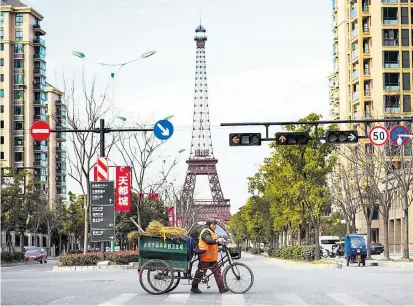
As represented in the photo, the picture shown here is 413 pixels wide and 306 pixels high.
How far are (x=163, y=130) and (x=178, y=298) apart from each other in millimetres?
11020

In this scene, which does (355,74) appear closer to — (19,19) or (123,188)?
(123,188)

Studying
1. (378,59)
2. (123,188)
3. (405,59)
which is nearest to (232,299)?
(123,188)

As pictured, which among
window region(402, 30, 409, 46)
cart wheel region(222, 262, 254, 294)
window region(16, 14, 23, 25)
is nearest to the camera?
cart wheel region(222, 262, 254, 294)

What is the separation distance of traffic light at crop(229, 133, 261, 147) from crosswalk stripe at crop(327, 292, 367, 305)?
11422 millimetres

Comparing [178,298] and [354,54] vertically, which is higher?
[354,54]

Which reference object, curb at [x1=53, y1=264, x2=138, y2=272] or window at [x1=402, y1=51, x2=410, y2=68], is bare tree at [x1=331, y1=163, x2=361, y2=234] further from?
curb at [x1=53, y1=264, x2=138, y2=272]

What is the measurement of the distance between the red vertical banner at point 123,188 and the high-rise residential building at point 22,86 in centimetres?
6537

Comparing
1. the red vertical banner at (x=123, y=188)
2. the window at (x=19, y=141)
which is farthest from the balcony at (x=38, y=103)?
the red vertical banner at (x=123, y=188)

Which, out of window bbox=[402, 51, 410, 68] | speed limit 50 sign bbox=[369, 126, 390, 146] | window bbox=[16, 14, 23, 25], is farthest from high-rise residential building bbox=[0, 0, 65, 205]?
speed limit 50 sign bbox=[369, 126, 390, 146]

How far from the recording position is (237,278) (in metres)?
17.2

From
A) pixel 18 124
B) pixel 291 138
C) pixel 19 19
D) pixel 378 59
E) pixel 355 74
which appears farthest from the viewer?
pixel 19 19

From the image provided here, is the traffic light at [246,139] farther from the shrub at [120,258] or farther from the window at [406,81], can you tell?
the window at [406,81]

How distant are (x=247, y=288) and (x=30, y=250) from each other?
153 feet

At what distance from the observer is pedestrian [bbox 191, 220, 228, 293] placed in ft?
56.0
